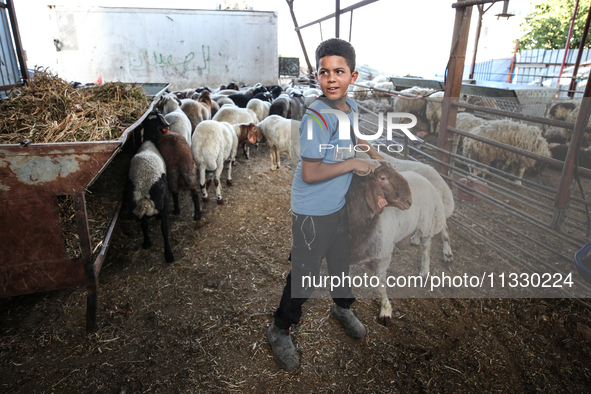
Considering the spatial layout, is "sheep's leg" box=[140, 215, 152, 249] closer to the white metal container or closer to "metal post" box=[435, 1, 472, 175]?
"metal post" box=[435, 1, 472, 175]

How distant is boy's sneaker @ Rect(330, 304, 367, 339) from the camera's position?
8.48 ft

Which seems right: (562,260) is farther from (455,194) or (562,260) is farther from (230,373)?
(230,373)

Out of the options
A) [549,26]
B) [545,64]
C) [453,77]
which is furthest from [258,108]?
[549,26]

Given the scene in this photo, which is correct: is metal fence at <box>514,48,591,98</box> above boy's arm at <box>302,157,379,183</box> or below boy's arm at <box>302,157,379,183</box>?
above

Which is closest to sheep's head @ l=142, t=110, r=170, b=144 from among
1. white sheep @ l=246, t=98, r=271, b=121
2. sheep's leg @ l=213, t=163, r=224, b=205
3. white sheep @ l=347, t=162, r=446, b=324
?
sheep's leg @ l=213, t=163, r=224, b=205

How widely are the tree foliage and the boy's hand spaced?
870 inches

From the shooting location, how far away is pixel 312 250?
209 centimetres

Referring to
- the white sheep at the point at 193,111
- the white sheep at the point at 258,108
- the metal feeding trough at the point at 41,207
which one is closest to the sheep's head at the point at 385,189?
the metal feeding trough at the point at 41,207

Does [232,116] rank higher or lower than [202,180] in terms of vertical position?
higher

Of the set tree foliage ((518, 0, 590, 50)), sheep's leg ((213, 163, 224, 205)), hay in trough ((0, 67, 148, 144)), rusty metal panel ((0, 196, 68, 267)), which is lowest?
sheep's leg ((213, 163, 224, 205))

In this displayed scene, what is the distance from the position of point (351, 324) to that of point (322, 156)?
1.52 m

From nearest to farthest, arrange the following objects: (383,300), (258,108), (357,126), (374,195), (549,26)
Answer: (357,126) → (374,195) → (383,300) → (258,108) → (549,26)

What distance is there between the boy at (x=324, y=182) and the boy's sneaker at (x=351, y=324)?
1.24 ft

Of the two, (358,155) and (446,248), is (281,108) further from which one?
(446,248)
